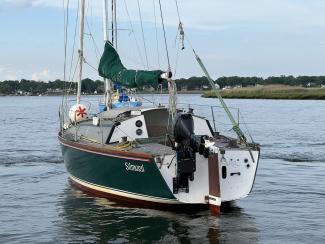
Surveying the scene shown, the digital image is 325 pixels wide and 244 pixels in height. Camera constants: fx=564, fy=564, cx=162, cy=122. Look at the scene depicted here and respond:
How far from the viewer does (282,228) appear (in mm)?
13320

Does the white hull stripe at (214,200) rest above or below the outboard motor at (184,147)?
below

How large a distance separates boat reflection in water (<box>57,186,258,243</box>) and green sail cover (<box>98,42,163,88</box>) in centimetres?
342

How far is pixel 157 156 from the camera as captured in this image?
43.7 ft

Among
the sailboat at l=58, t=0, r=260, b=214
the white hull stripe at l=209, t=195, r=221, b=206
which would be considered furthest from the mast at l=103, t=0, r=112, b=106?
the white hull stripe at l=209, t=195, r=221, b=206

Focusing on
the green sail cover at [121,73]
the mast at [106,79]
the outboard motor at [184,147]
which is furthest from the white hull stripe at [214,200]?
the mast at [106,79]

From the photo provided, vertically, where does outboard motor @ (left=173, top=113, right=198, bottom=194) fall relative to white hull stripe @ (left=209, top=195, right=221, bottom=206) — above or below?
above

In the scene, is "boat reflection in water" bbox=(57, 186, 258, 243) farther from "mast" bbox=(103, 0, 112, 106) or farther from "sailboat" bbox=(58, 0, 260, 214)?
"mast" bbox=(103, 0, 112, 106)

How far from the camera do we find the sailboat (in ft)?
43.9

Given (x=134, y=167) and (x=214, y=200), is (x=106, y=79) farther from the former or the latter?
(x=214, y=200)

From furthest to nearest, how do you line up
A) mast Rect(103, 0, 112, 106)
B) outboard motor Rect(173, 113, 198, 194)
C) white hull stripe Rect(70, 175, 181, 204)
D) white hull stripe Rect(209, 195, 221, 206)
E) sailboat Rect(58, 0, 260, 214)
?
mast Rect(103, 0, 112, 106), white hull stripe Rect(70, 175, 181, 204), white hull stripe Rect(209, 195, 221, 206), sailboat Rect(58, 0, 260, 214), outboard motor Rect(173, 113, 198, 194)

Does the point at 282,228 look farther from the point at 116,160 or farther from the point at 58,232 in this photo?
the point at 58,232

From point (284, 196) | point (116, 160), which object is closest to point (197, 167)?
point (116, 160)

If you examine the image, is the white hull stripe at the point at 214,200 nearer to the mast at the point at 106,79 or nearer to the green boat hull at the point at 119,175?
the green boat hull at the point at 119,175

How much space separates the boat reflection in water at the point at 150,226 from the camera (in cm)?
1249
